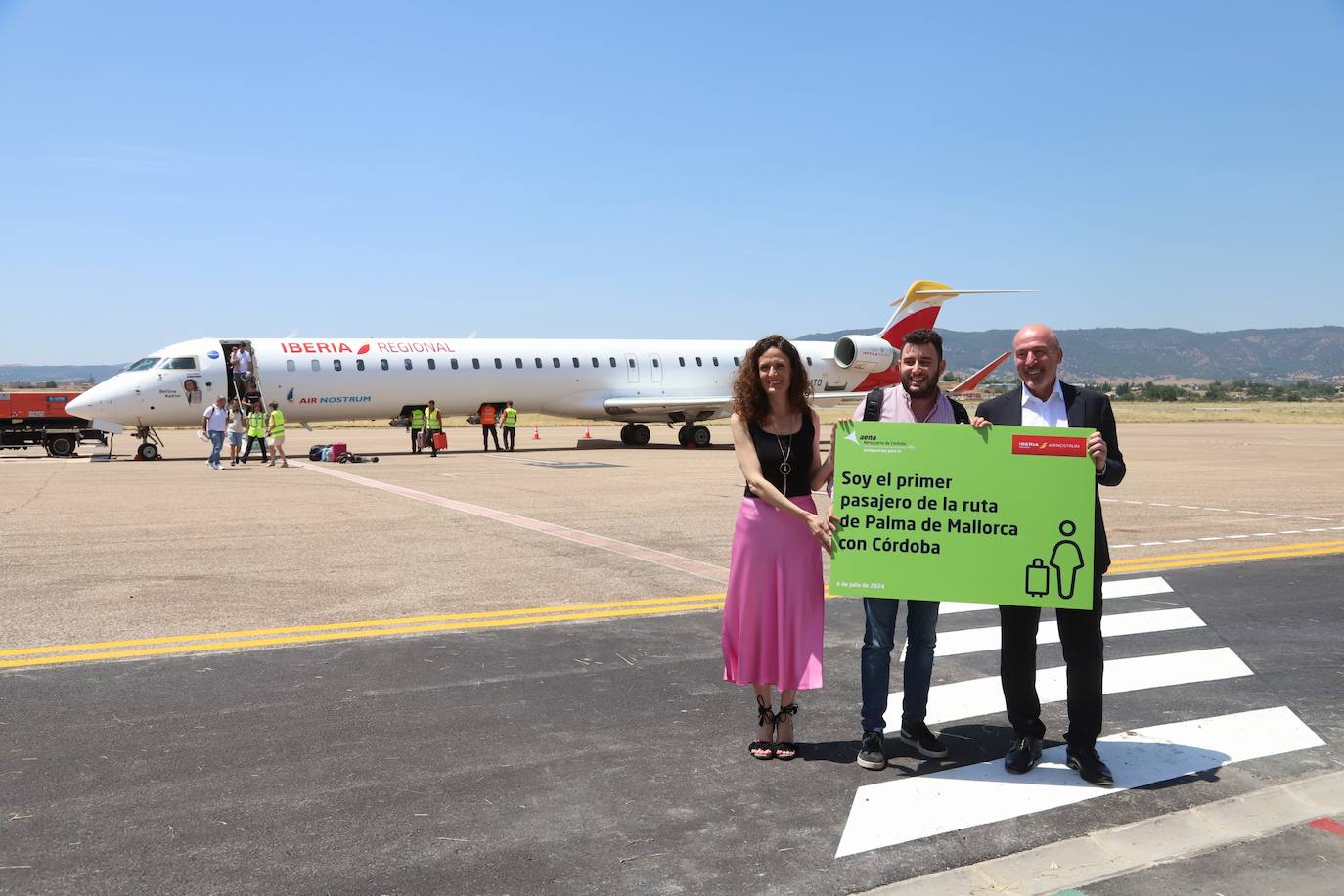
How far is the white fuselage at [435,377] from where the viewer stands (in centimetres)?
2773

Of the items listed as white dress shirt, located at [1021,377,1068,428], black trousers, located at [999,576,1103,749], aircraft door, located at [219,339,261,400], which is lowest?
black trousers, located at [999,576,1103,749]

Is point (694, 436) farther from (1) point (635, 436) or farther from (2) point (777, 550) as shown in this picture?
(2) point (777, 550)

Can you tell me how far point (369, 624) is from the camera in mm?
7770

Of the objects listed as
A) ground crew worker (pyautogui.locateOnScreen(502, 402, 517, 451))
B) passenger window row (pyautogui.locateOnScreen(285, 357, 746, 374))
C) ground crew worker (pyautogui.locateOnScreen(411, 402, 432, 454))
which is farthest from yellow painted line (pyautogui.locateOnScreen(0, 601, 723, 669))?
ground crew worker (pyautogui.locateOnScreen(502, 402, 517, 451))

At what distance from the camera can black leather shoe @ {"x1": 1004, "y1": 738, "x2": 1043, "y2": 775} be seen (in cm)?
492

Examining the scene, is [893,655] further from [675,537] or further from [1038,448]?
[675,537]

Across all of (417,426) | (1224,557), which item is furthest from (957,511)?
(417,426)

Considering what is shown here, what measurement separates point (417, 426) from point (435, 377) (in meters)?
1.55

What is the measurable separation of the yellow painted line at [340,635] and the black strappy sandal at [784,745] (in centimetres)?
306

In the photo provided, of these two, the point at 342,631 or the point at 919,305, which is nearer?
the point at 342,631

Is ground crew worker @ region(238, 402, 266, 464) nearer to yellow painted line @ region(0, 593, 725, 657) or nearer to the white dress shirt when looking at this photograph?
yellow painted line @ region(0, 593, 725, 657)

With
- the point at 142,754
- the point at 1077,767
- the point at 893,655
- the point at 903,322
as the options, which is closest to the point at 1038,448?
the point at 1077,767

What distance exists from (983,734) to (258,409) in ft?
86.9

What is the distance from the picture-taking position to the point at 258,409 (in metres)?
28.7
